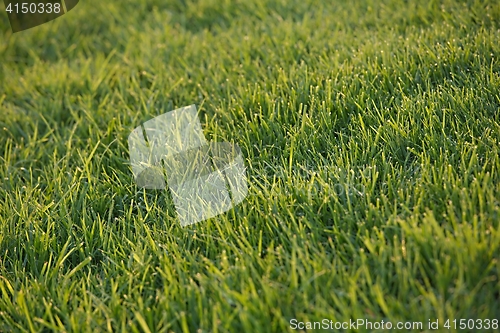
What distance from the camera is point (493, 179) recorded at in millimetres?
1837

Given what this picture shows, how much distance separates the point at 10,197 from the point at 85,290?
2.33 feet

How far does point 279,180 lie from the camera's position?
1981 millimetres

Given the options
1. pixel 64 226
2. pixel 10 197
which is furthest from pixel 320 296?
pixel 10 197

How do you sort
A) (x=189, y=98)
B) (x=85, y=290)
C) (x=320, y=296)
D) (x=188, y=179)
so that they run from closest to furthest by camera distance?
(x=320, y=296)
(x=85, y=290)
(x=188, y=179)
(x=189, y=98)

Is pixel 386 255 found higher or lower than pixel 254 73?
lower

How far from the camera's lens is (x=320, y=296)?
1.55 metres

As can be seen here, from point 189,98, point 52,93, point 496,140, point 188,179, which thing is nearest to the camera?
point 496,140

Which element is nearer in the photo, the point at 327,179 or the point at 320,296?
the point at 320,296

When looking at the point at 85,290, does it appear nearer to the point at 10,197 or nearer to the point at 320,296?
the point at 10,197

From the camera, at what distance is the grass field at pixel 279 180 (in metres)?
1.59

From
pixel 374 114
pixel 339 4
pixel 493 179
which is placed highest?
pixel 339 4

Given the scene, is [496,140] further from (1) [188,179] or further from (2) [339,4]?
(2) [339,4]

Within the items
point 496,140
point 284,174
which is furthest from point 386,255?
point 496,140

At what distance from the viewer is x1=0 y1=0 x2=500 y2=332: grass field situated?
1.59 m
